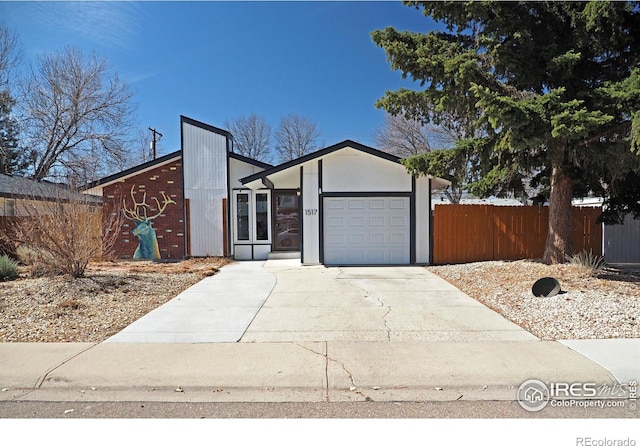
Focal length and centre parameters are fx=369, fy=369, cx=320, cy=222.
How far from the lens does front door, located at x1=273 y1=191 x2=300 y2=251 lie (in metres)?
14.5

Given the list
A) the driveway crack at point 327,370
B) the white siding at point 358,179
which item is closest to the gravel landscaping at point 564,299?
the driveway crack at point 327,370

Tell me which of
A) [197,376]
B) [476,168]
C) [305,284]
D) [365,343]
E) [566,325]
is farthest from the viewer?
[476,168]

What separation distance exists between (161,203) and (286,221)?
489 centimetres

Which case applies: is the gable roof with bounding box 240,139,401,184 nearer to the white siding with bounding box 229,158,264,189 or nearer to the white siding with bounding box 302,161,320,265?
the white siding with bounding box 302,161,320,265

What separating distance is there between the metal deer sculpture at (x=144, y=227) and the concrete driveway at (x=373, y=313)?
22.5 ft

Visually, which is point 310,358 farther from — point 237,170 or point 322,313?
point 237,170

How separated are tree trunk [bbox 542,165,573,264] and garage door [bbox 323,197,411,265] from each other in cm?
406

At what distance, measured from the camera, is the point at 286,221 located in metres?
14.6

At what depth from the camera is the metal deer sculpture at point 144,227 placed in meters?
14.1

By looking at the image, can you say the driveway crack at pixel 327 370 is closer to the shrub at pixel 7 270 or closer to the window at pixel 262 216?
the shrub at pixel 7 270

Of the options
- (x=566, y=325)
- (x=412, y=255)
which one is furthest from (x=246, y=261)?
(x=566, y=325)

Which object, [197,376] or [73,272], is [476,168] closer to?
[197,376]
